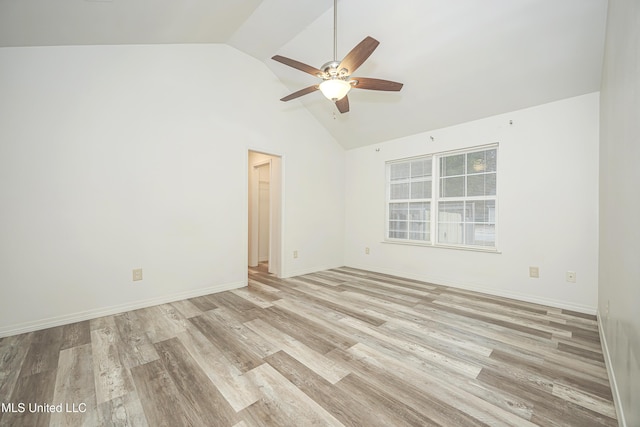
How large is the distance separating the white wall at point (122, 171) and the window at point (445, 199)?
2259mm

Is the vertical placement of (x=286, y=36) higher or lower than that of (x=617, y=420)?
higher

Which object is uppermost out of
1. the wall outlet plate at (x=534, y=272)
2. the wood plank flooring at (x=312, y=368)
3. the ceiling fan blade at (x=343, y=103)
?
the ceiling fan blade at (x=343, y=103)

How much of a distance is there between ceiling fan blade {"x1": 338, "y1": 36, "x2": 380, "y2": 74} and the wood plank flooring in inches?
92.3

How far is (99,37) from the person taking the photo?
238 centimetres

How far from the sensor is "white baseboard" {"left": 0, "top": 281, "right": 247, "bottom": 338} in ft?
7.13

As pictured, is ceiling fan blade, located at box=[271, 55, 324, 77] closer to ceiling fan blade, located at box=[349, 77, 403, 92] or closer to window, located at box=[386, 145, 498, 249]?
ceiling fan blade, located at box=[349, 77, 403, 92]

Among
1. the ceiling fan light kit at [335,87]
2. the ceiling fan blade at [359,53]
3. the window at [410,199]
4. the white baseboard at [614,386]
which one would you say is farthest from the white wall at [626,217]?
the window at [410,199]

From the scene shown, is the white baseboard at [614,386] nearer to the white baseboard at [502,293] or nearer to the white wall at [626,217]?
the white wall at [626,217]

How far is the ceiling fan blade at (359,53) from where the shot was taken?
1.96 meters

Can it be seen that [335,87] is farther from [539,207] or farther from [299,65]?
[539,207]

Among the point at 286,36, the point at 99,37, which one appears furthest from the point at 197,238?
the point at 286,36

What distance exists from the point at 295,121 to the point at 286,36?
1231mm

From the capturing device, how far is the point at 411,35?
2713 mm

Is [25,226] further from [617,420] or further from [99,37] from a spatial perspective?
[617,420]
